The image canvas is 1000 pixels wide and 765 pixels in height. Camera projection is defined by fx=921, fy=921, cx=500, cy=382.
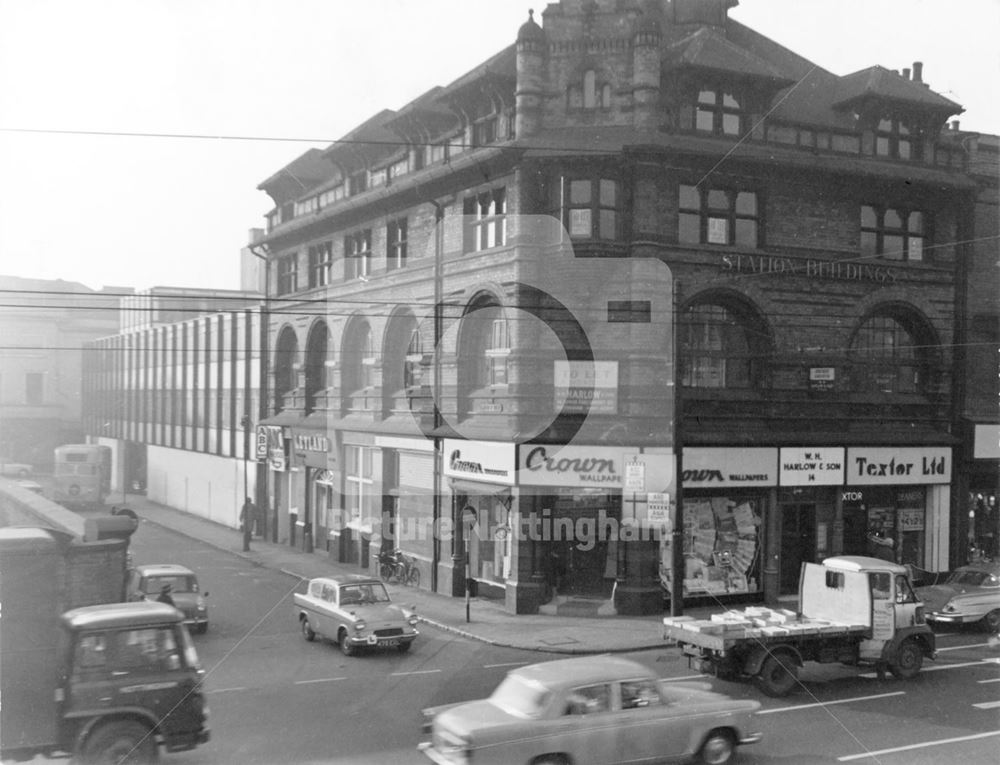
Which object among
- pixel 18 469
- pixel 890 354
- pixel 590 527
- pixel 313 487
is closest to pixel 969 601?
pixel 890 354

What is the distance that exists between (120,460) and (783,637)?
42.2m

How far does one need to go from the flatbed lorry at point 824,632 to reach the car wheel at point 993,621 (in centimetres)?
596

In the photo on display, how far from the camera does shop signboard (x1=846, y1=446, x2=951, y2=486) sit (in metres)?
26.6

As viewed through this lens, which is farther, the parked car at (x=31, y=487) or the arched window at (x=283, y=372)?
the arched window at (x=283, y=372)

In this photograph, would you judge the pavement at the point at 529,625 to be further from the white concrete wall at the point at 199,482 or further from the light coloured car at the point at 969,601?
the white concrete wall at the point at 199,482

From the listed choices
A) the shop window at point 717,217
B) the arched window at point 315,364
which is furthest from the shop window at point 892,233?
the arched window at point 315,364

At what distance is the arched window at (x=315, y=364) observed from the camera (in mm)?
36031

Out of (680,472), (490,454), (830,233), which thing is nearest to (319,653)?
(490,454)

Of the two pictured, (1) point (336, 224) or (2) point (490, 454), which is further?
(1) point (336, 224)

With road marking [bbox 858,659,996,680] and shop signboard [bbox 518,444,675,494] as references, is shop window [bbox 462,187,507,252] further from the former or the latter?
road marking [bbox 858,659,996,680]

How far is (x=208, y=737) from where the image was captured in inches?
470

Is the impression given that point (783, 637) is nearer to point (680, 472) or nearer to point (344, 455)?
point (680, 472)

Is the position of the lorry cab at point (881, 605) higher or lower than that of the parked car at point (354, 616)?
higher

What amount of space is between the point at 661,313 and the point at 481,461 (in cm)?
620
